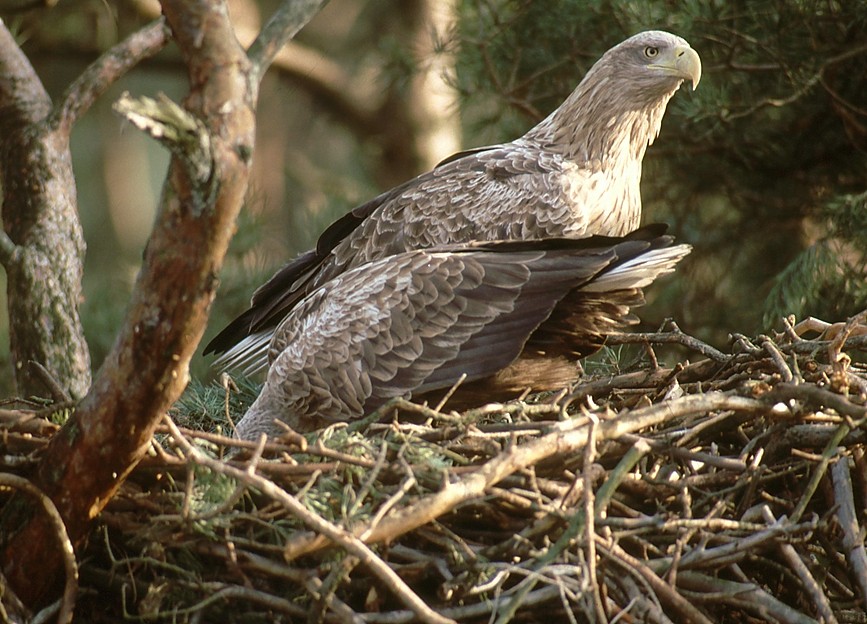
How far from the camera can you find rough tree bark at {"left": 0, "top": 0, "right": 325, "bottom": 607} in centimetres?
270

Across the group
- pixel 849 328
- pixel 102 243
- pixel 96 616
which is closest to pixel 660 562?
pixel 849 328

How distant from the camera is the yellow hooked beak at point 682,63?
192 inches

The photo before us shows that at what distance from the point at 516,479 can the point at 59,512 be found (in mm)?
1227

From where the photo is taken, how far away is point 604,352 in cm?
551

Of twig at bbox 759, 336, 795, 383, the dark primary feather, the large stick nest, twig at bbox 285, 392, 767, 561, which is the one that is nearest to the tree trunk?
the dark primary feather

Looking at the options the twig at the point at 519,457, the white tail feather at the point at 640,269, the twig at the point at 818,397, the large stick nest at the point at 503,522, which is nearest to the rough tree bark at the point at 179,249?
the large stick nest at the point at 503,522

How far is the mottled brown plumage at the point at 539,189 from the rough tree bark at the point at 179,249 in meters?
1.79

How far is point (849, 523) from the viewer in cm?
349

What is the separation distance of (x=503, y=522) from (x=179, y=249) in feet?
4.16

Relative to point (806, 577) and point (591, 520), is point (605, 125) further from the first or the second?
point (591, 520)

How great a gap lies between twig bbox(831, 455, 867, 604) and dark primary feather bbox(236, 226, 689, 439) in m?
0.87

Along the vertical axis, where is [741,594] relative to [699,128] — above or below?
below

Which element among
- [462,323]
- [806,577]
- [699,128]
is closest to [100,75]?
[462,323]

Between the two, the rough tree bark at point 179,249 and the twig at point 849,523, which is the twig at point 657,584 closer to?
the twig at point 849,523
